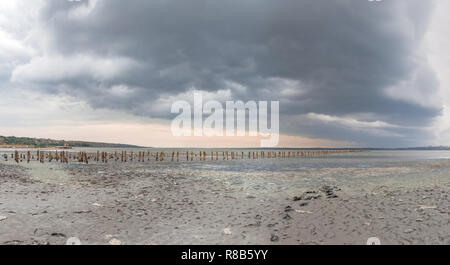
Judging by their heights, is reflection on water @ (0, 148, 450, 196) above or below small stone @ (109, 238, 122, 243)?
below

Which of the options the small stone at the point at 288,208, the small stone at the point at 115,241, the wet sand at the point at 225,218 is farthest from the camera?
the small stone at the point at 288,208

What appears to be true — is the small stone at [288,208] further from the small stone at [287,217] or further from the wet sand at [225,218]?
the small stone at [287,217]

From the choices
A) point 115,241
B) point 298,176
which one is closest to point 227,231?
point 115,241

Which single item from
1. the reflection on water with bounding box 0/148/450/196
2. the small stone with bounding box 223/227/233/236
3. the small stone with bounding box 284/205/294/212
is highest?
the small stone with bounding box 284/205/294/212

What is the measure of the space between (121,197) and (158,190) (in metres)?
2.91

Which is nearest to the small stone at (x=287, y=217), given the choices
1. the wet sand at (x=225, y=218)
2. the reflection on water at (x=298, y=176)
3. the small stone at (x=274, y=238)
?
the wet sand at (x=225, y=218)

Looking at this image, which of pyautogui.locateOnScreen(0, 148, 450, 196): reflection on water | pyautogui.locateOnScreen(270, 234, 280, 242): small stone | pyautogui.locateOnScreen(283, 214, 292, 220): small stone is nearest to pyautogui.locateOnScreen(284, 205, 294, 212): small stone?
pyautogui.locateOnScreen(283, 214, 292, 220): small stone

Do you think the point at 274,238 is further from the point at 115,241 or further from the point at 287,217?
the point at 115,241

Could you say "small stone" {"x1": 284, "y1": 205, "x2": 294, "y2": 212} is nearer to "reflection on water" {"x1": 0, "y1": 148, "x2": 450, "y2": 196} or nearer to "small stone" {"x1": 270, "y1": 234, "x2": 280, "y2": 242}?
"small stone" {"x1": 270, "y1": 234, "x2": 280, "y2": 242}

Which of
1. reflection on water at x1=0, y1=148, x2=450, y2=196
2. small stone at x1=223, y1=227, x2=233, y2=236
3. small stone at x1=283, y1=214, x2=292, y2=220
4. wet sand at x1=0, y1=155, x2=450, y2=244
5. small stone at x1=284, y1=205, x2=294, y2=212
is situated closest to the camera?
wet sand at x1=0, y1=155, x2=450, y2=244

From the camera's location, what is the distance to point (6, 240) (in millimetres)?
7426

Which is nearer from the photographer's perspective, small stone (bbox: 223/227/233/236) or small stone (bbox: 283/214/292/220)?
small stone (bbox: 223/227/233/236)
